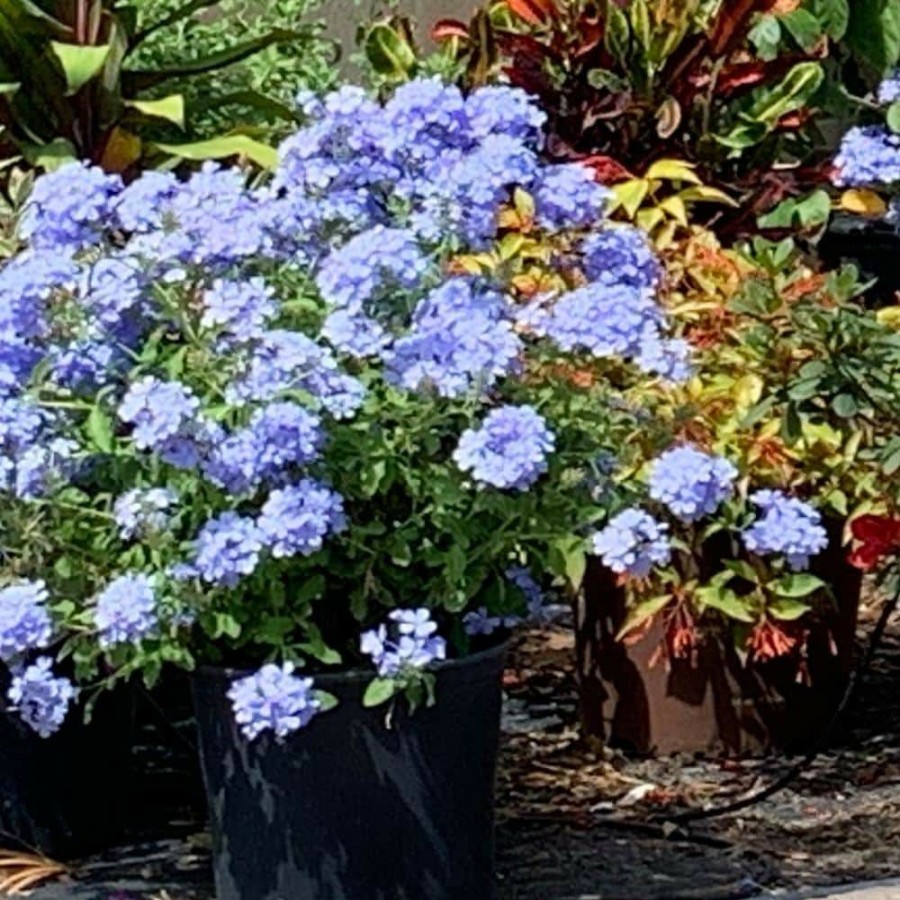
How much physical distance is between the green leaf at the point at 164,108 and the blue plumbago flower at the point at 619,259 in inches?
54.7

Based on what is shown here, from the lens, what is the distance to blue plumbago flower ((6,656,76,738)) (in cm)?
337

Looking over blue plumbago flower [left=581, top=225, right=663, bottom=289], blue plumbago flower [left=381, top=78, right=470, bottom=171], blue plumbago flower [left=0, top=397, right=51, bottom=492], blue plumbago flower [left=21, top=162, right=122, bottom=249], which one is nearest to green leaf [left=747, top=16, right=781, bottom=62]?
blue plumbago flower [left=581, top=225, right=663, bottom=289]

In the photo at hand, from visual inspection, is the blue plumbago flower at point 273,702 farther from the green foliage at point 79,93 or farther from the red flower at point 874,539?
the green foliage at point 79,93

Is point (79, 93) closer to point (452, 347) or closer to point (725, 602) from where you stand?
point (725, 602)

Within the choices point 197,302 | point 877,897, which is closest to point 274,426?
point 197,302

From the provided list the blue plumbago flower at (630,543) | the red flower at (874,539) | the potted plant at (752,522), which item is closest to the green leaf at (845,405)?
the potted plant at (752,522)

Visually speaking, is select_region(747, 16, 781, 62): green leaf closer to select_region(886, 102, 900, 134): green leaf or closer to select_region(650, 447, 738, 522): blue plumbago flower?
select_region(886, 102, 900, 134): green leaf

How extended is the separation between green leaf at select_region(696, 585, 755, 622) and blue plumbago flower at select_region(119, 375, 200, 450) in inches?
53.1

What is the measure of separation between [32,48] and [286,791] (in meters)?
2.06

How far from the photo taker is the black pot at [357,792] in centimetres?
344

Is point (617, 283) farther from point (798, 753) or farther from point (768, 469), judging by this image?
point (798, 753)

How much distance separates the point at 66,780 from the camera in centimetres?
401

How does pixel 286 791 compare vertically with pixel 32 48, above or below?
below

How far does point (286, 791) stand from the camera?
11.4ft
